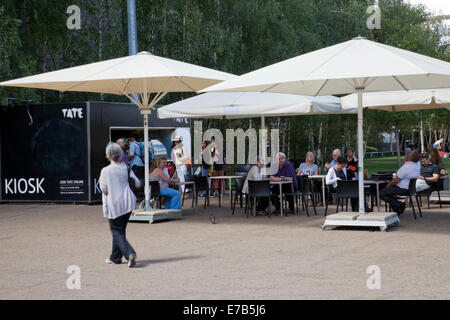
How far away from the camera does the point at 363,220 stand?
39.1 feet

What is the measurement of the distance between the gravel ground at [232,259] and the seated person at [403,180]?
585 millimetres

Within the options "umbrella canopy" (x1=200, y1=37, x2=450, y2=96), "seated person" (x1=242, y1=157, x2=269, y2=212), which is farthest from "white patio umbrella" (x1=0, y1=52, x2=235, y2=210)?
"seated person" (x1=242, y1=157, x2=269, y2=212)

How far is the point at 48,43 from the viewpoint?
2422cm

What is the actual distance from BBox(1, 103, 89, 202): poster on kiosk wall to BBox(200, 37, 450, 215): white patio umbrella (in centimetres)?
712

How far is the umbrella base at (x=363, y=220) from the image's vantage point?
11.7 m

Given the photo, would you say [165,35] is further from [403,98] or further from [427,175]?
[427,175]

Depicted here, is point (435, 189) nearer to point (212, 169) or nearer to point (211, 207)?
point (211, 207)

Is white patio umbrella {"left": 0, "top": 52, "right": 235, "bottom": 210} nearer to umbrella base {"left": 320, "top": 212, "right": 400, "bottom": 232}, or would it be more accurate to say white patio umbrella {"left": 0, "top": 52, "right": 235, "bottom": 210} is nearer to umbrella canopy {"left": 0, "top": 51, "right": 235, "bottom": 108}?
umbrella canopy {"left": 0, "top": 51, "right": 235, "bottom": 108}

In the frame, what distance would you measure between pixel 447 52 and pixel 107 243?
152 ft

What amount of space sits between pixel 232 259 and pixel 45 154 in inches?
428

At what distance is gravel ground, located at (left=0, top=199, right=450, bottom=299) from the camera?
22.8 feet

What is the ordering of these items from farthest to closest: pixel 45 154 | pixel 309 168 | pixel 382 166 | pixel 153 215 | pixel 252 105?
pixel 382 166 < pixel 45 154 < pixel 309 168 < pixel 252 105 < pixel 153 215

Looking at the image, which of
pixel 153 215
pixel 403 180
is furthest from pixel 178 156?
pixel 403 180
